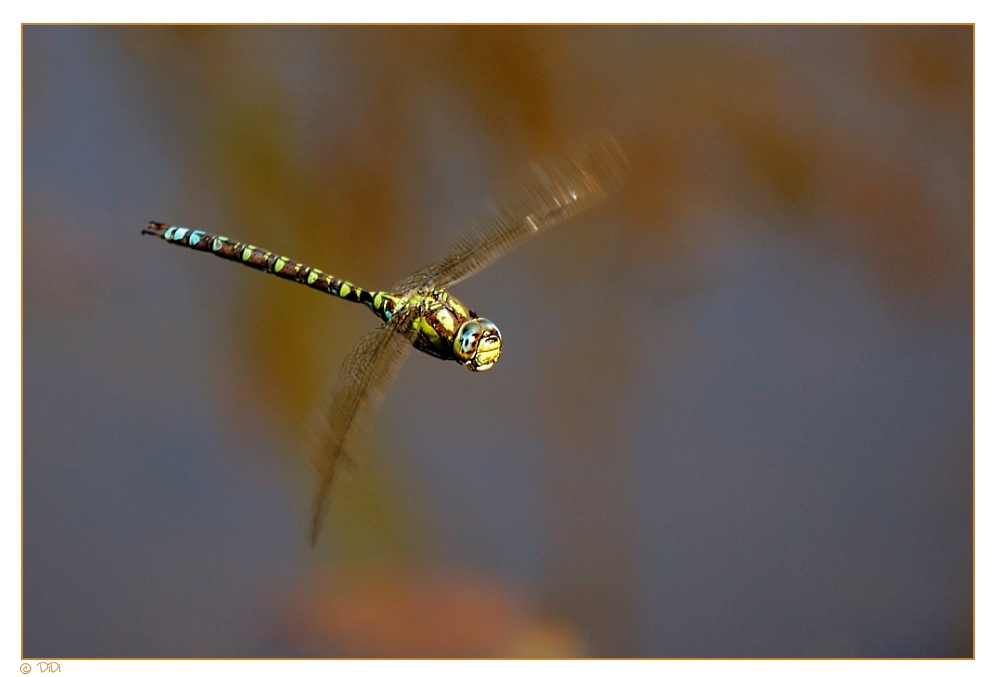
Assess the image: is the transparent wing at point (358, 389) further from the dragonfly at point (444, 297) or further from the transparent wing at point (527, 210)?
the transparent wing at point (527, 210)

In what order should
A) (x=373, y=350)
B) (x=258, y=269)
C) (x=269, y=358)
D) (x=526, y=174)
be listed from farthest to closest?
(x=269, y=358)
(x=258, y=269)
(x=526, y=174)
(x=373, y=350)

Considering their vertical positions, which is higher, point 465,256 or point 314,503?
point 465,256

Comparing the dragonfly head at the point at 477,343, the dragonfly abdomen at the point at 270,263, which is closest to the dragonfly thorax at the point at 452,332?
the dragonfly head at the point at 477,343

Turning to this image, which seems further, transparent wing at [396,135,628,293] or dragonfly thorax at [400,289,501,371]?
transparent wing at [396,135,628,293]

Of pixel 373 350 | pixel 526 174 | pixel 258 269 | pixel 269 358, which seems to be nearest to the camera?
pixel 373 350

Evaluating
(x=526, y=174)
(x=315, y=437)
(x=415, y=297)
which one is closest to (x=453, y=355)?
(x=415, y=297)

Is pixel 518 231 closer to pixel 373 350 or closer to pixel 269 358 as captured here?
pixel 373 350

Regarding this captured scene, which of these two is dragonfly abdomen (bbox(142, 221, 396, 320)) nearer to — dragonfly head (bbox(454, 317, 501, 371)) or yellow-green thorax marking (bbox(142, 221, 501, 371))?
yellow-green thorax marking (bbox(142, 221, 501, 371))

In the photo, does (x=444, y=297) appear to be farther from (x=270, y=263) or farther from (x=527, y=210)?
(x=270, y=263)

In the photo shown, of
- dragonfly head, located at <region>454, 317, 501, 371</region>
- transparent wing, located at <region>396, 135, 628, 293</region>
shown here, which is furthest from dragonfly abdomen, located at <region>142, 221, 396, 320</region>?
dragonfly head, located at <region>454, 317, 501, 371</region>
